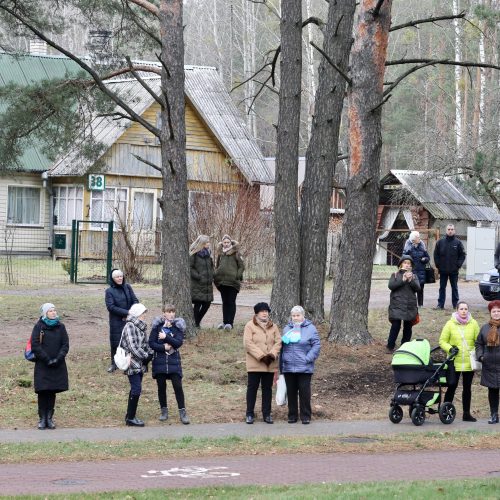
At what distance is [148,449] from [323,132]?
368 inches

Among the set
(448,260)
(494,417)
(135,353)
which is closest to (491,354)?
(494,417)

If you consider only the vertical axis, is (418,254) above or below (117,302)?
above

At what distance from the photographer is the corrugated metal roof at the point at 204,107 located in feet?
141

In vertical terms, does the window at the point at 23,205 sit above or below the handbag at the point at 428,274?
above

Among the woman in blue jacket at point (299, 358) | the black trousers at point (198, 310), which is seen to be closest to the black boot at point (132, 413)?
the woman in blue jacket at point (299, 358)

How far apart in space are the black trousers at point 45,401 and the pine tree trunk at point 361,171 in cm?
642

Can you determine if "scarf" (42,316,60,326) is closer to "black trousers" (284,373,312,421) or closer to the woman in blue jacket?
the woman in blue jacket

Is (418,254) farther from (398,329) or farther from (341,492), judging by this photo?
(341,492)

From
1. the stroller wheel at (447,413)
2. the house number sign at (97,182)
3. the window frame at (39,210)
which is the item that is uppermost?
the house number sign at (97,182)

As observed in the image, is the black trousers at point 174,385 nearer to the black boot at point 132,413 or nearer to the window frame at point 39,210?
→ the black boot at point 132,413

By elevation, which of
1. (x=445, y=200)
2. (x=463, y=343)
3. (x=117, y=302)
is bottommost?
(x=463, y=343)

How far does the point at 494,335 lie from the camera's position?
50.9ft

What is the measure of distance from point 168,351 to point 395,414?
3197 mm

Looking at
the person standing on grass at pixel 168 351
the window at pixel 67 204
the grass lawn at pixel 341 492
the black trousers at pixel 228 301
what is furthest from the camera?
the window at pixel 67 204
